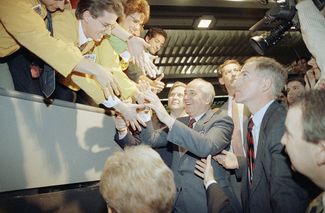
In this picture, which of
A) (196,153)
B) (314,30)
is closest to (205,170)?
(196,153)

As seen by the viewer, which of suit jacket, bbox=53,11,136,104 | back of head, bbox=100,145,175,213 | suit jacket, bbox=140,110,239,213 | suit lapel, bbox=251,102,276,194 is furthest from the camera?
suit jacket, bbox=140,110,239,213

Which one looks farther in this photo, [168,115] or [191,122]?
[191,122]

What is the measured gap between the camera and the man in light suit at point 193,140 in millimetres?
1950

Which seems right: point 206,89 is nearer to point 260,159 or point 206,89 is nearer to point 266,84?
point 266,84

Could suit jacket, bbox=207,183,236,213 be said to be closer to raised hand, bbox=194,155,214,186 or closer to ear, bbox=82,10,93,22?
raised hand, bbox=194,155,214,186

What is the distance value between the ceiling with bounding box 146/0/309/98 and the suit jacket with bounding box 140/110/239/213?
1.95m

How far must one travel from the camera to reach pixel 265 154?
5.46 feet

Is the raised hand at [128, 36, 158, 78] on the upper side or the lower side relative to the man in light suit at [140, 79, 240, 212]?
upper

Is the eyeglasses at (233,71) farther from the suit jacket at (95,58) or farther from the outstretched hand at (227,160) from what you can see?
the suit jacket at (95,58)

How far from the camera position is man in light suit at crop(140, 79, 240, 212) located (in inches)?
76.8

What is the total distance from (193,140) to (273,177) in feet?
1.71

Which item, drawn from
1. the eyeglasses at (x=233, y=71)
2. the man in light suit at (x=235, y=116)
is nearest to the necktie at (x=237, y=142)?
the man in light suit at (x=235, y=116)

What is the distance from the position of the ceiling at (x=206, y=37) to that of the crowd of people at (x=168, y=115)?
1495 millimetres

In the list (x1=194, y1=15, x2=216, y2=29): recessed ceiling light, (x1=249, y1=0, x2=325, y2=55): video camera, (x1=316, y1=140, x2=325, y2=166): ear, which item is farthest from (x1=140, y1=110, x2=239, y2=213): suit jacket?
(x1=194, y1=15, x2=216, y2=29): recessed ceiling light
